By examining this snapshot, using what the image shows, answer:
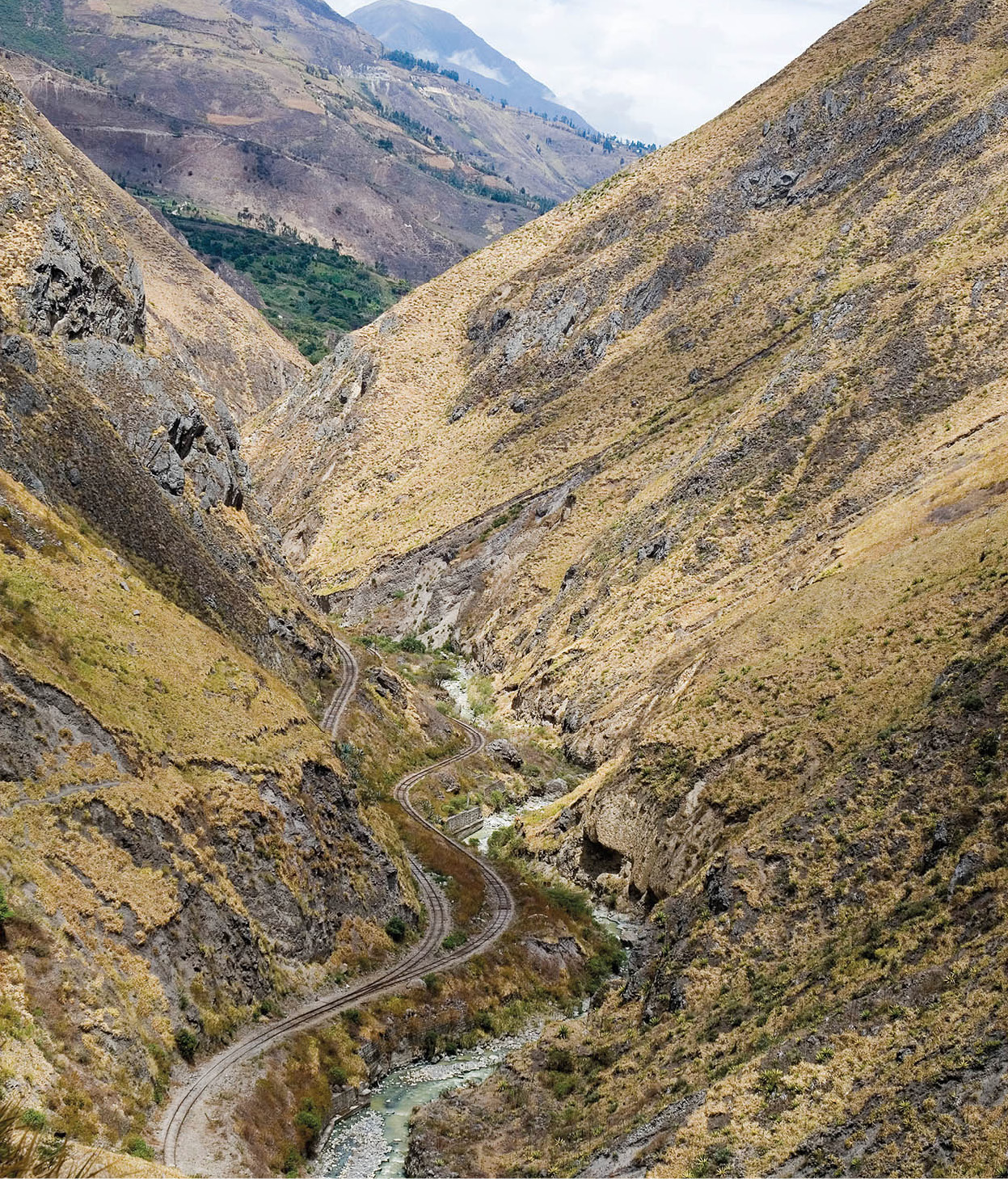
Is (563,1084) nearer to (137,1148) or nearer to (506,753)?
(137,1148)

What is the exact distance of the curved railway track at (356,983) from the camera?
3112 centimetres

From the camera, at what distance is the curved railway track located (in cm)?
3112

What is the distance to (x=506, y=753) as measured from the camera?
3031 inches

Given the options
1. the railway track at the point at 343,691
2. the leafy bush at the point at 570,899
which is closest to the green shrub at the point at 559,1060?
the leafy bush at the point at 570,899

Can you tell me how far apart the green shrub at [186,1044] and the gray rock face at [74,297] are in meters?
39.7

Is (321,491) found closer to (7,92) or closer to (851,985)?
(7,92)

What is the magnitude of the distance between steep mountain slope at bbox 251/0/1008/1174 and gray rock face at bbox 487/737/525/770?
4584 mm

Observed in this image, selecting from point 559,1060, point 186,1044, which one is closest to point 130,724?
point 186,1044

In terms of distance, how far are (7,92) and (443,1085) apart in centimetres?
6542

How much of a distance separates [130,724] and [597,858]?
2591 cm

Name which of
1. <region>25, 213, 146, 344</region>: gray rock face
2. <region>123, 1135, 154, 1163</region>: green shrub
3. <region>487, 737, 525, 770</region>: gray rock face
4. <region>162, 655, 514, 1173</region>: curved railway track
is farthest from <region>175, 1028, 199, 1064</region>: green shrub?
<region>487, 737, 525, 770</region>: gray rock face

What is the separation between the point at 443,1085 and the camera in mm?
40406

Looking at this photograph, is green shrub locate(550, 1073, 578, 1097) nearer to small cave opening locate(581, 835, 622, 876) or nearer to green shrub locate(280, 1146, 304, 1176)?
green shrub locate(280, 1146, 304, 1176)

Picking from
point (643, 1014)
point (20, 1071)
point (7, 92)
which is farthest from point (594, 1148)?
point (7, 92)
